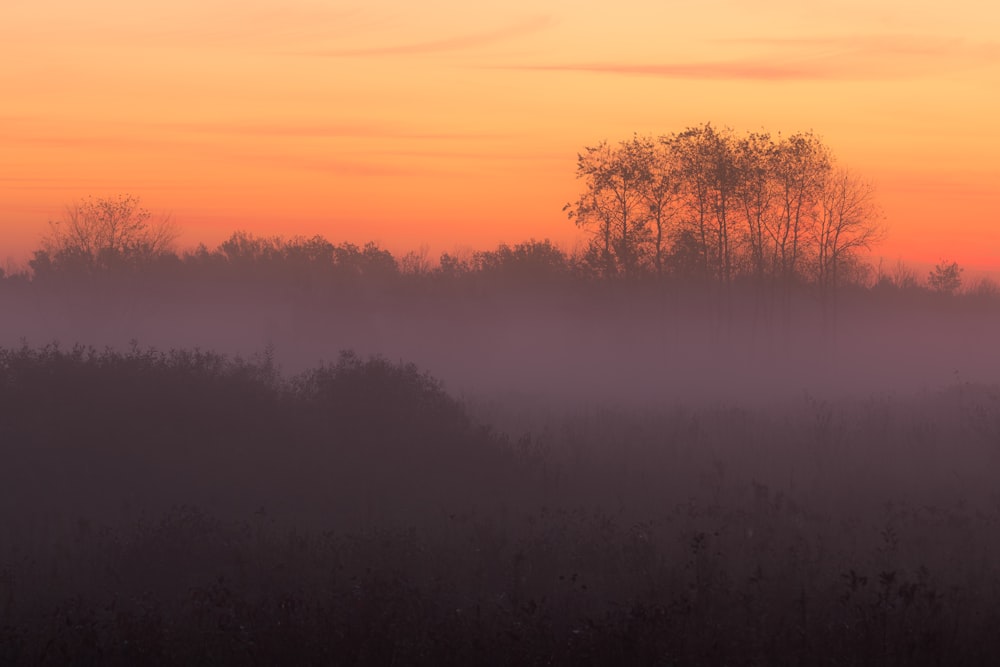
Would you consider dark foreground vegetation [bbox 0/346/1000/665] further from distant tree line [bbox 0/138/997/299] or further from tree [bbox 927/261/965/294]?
tree [bbox 927/261/965/294]

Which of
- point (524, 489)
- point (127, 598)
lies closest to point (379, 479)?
point (524, 489)

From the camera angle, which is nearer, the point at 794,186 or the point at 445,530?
the point at 445,530

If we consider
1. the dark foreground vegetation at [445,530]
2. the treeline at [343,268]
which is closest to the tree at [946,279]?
the treeline at [343,268]

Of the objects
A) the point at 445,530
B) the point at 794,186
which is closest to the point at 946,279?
the point at 794,186

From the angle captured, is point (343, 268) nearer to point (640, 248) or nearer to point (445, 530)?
point (640, 248)

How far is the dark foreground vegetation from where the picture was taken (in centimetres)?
940

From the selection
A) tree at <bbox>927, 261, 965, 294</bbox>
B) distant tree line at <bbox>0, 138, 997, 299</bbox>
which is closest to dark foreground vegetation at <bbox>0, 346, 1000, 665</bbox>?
distant tree line at <bbox>0, 138, 997, 299</bbox>

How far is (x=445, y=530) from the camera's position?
1471 centimetres

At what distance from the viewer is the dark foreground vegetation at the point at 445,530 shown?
30.8ft

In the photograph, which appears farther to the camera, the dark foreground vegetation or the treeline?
the treeline

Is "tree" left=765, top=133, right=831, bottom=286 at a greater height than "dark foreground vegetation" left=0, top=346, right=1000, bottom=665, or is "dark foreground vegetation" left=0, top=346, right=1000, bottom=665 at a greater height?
"tree" left=765, top=133, right=831, bottom=286

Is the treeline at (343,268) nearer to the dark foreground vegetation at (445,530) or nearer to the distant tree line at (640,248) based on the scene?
the distant tree line at (640,248)

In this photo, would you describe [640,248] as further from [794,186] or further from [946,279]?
[946,279]

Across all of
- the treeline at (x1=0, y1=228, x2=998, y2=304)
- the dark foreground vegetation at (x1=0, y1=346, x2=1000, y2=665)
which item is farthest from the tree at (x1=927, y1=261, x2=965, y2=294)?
the dark foreground vegetation at (x1=0, y1=346, x2=1000, y2=665)
